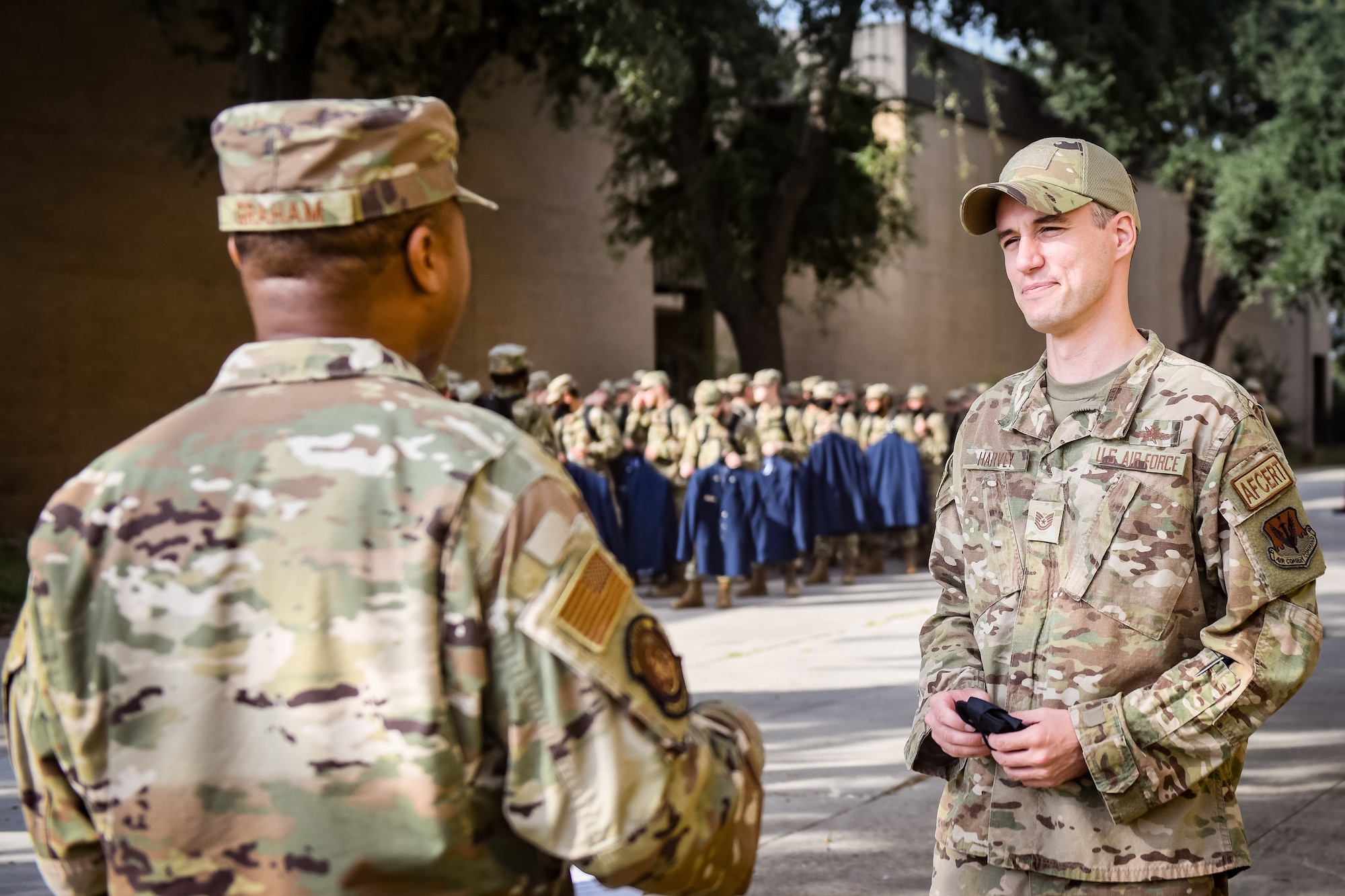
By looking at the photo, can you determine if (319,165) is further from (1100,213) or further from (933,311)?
(933,311)

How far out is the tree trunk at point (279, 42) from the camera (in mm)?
12367

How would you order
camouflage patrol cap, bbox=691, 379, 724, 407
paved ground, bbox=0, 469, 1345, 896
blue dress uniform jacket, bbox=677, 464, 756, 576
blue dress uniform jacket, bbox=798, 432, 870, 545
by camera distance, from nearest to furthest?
paved ground, bbox=0, 469, 1345, 896 → blue dress uniform jacket, bbox=677, 464, 756, 576 → camouflage patrol cap, bbox=691, 379, 724, 407 → blue dress uniform jacket, bbox=798, 432, 870, 545

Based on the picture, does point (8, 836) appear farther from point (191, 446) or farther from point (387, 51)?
point (387, 51)

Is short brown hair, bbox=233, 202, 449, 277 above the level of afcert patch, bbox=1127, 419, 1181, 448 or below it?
above

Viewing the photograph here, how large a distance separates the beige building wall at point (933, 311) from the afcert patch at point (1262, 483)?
22367 millimetres

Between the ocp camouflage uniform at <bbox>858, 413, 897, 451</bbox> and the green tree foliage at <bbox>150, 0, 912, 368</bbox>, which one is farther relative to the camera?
the ocp camouflage uniform at <bbox>858, 413, 897, 451</bbox>

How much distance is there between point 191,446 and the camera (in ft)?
4.71

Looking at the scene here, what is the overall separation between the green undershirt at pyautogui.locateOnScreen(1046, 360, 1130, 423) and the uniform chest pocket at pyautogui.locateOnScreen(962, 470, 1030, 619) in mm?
147

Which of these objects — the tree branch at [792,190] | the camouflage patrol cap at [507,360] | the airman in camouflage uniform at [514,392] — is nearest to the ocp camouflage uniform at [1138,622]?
the airman in camouflage uniform at [514,392]

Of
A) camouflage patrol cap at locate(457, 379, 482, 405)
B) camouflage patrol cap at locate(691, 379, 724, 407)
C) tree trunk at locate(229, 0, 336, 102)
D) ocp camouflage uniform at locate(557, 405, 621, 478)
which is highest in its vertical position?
tree trunk at locate(229, 0, 336, 102)

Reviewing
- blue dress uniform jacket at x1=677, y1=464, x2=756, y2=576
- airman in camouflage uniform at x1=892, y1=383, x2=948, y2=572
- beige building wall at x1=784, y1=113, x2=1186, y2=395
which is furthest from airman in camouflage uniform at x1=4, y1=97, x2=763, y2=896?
beige building wall at x1=784, y1=113, x2=1186, y2=395

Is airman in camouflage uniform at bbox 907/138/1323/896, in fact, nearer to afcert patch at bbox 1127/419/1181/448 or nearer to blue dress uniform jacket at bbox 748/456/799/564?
afcert patch at bbox 1127/419/1181/448

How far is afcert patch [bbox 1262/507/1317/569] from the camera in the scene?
2.07 meters

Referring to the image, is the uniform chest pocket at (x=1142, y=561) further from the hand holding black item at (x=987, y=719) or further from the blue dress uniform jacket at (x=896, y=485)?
the blue dress uniform jacket at (x=896, y=485)
